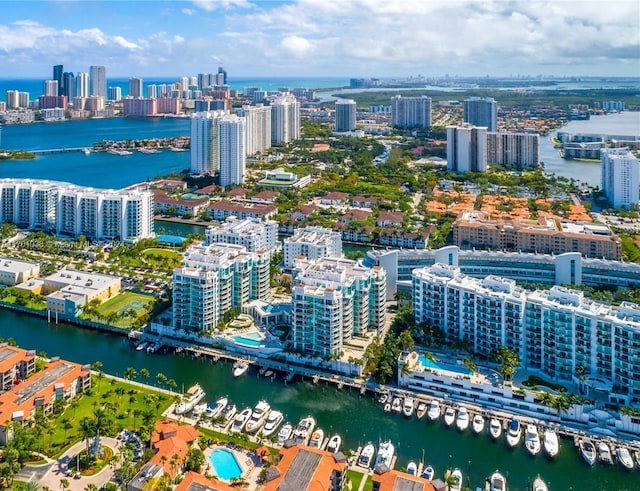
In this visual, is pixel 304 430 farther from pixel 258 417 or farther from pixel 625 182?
pixel 625 182

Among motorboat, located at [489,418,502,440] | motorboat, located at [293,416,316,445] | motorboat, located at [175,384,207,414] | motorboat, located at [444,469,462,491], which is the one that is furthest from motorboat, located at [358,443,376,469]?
motorboat, located at [175,384,207,414]

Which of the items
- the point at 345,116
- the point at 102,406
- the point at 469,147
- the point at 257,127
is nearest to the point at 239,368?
the point at 102,406

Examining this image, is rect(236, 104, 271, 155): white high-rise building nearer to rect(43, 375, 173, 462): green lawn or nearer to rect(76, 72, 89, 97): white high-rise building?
rect(43, 375, 173, 462): green lawn

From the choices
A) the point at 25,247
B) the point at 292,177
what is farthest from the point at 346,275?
the point at 292,177

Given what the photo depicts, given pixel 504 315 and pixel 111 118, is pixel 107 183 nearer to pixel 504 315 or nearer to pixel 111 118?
pixel 504 315

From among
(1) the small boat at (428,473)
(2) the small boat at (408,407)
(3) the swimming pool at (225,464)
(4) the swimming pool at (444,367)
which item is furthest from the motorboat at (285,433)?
(4) the swimming pool at (444,367)

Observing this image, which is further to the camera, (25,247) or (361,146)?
(361,146)

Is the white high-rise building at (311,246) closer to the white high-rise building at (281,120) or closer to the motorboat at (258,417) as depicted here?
the motorboat at (258,417)
